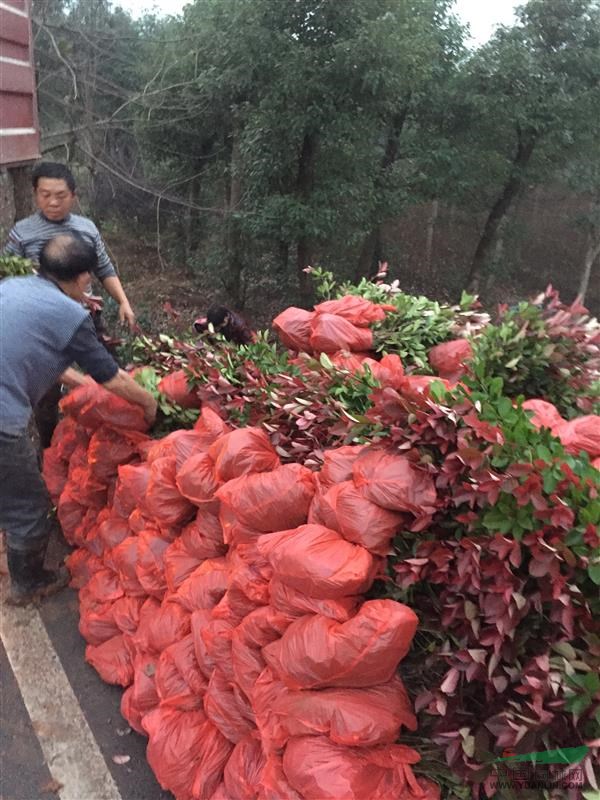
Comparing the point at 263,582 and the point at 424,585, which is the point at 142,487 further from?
the point at 424,585

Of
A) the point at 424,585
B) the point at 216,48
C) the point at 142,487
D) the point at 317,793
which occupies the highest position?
the point at 216,48

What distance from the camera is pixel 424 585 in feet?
6.00

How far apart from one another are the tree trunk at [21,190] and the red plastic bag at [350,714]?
4631mm

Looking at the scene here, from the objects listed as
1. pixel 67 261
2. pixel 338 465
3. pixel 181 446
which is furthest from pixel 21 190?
pixel 338 465

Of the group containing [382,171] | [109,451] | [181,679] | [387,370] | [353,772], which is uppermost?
[382,171]

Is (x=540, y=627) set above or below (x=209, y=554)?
above

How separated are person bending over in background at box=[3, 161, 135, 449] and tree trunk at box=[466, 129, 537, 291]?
11998 millimetres

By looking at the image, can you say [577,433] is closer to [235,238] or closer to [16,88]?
[16,88]

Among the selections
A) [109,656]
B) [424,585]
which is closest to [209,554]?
[109,656]

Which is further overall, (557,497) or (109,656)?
(109,656)

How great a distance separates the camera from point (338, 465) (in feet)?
6.57

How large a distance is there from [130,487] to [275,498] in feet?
3.08

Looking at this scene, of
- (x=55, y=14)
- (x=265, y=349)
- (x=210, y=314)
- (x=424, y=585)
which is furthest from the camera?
(x=55, y=14)

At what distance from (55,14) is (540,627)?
565 inches
